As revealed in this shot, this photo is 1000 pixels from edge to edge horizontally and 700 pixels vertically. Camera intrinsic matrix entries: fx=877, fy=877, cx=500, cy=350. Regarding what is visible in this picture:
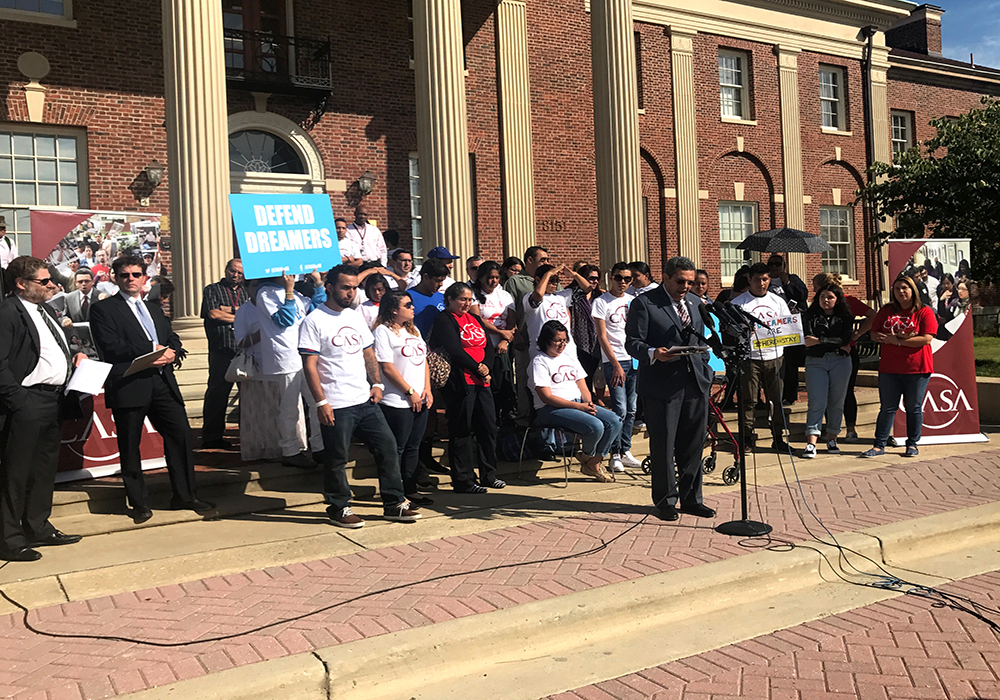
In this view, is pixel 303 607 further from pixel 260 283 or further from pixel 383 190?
pixel 383 190

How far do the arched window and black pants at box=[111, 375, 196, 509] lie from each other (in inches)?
407

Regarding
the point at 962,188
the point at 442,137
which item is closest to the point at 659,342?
the point at 442,137

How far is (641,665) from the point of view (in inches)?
176

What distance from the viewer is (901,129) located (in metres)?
26.9

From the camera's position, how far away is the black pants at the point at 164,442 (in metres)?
6.91

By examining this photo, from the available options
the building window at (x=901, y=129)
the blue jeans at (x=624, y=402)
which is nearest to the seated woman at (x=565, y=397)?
the blue jeans at (x=624, y=402)

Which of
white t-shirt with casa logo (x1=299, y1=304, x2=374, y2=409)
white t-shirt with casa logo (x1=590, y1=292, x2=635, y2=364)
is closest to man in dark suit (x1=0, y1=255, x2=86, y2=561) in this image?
white t-shirt with casa logo (x1=299, y1=304, x2=374, y2=409)

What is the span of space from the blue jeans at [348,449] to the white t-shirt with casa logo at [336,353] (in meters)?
0.11

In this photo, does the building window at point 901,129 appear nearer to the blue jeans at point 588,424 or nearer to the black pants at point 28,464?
the blue jeans at point 588,424

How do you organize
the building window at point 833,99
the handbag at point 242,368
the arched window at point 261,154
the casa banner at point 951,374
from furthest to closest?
1. the building window at point 833,99
2. the arched window at point 261,154
3. the casa banner at point 951,374
4. the handbag at point 242,368

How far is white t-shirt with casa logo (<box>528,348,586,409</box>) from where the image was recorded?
8.37m

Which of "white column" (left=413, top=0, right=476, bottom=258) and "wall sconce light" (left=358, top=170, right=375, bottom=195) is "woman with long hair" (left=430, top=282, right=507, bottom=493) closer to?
"white column" (left=413, top=0, right=476, bottom=258)

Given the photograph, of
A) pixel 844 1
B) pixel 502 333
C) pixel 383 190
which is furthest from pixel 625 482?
pixel 844 1

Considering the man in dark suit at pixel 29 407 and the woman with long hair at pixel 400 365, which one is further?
the woman with long hair at pixel 400 365
